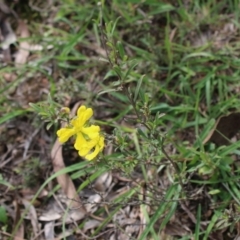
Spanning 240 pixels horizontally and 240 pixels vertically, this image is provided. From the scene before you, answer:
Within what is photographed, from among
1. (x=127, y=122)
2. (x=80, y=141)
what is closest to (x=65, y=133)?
(x=80, y=141)

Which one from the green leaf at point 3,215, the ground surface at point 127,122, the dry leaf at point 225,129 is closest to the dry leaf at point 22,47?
the ground surface at point 127,122

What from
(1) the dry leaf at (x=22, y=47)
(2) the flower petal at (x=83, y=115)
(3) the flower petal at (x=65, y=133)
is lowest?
(1) the dry leaf at (x=22, y=47)

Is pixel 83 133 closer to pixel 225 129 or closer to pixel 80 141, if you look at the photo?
pixel 80 141

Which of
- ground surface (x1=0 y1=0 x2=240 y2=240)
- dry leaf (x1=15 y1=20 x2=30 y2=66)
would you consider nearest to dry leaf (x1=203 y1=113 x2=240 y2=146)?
ground surface (x1=0 y1=0 x2=240 y2=240)

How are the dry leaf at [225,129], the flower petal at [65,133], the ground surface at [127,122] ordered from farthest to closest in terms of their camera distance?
the dry leaf at [225,129]
the ground surface at [127,122]
the flower petal at [65,133]

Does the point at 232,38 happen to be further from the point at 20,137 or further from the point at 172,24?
the point at 20,137

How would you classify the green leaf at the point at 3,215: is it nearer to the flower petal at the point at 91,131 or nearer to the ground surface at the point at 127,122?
the ground surface at the point at 127,122
